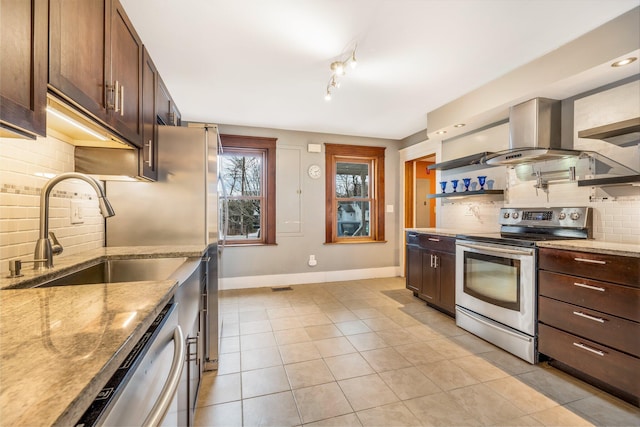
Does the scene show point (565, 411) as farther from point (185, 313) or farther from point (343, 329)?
point (185, 313)

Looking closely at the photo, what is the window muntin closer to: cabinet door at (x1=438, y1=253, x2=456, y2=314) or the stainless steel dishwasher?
cabinet door at (x1=438, y1=253, x2=456, y2=314)

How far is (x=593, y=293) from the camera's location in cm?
187

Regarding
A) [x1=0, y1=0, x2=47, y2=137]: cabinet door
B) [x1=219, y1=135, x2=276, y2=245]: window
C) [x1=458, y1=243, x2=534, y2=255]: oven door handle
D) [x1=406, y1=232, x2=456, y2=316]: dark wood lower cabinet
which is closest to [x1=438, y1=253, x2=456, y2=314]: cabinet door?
[x1=406, y1=232, x2=456, y2=316]: dark wood lower cabinet

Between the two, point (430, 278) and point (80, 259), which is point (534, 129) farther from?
point (80, 259)

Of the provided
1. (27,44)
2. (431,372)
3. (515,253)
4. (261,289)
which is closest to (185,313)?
(27,44)

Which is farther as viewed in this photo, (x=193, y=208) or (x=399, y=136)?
(x=399, y=136)

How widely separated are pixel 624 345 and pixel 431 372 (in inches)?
44.9

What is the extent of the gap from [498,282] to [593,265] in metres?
0.71

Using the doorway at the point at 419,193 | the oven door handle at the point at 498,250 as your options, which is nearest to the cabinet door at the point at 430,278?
the oven door handle at the point at 498,250

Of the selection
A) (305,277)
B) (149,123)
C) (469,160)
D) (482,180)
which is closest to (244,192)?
(305,277)

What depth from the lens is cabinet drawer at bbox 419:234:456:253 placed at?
10.1ft

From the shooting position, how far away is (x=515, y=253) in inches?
92.0

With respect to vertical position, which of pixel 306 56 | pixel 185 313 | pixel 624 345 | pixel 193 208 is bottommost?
pixel 624 345

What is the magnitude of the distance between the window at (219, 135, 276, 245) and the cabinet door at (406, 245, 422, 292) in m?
1.98
